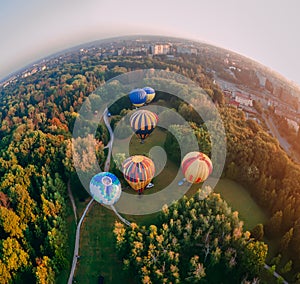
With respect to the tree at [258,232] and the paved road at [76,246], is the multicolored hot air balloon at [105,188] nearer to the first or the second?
the paved road at [76,246]

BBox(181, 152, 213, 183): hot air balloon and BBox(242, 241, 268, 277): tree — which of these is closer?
BBox(242, 241, 268, 277): tree

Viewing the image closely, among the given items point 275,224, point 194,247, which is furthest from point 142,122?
point 275,224

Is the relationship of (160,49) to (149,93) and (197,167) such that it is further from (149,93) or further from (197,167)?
(197,167)

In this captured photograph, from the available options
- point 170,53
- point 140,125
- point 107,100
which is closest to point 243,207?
point 140,125

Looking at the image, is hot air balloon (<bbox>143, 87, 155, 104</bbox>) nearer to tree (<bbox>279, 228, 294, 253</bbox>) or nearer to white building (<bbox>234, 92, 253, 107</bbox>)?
white building (<bbox>234, 92, 253, 107</bbox>)

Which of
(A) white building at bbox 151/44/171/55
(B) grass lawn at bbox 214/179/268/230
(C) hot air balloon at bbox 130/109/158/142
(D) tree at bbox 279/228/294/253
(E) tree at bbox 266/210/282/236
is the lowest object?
(D) tree at bbox 279/228/294/253

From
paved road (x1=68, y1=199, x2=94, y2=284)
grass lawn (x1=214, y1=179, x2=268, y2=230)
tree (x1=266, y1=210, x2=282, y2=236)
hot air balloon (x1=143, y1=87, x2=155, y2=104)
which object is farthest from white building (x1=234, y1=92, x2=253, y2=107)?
paved road (x1=68, y1=199, x2=94, y2=284)
